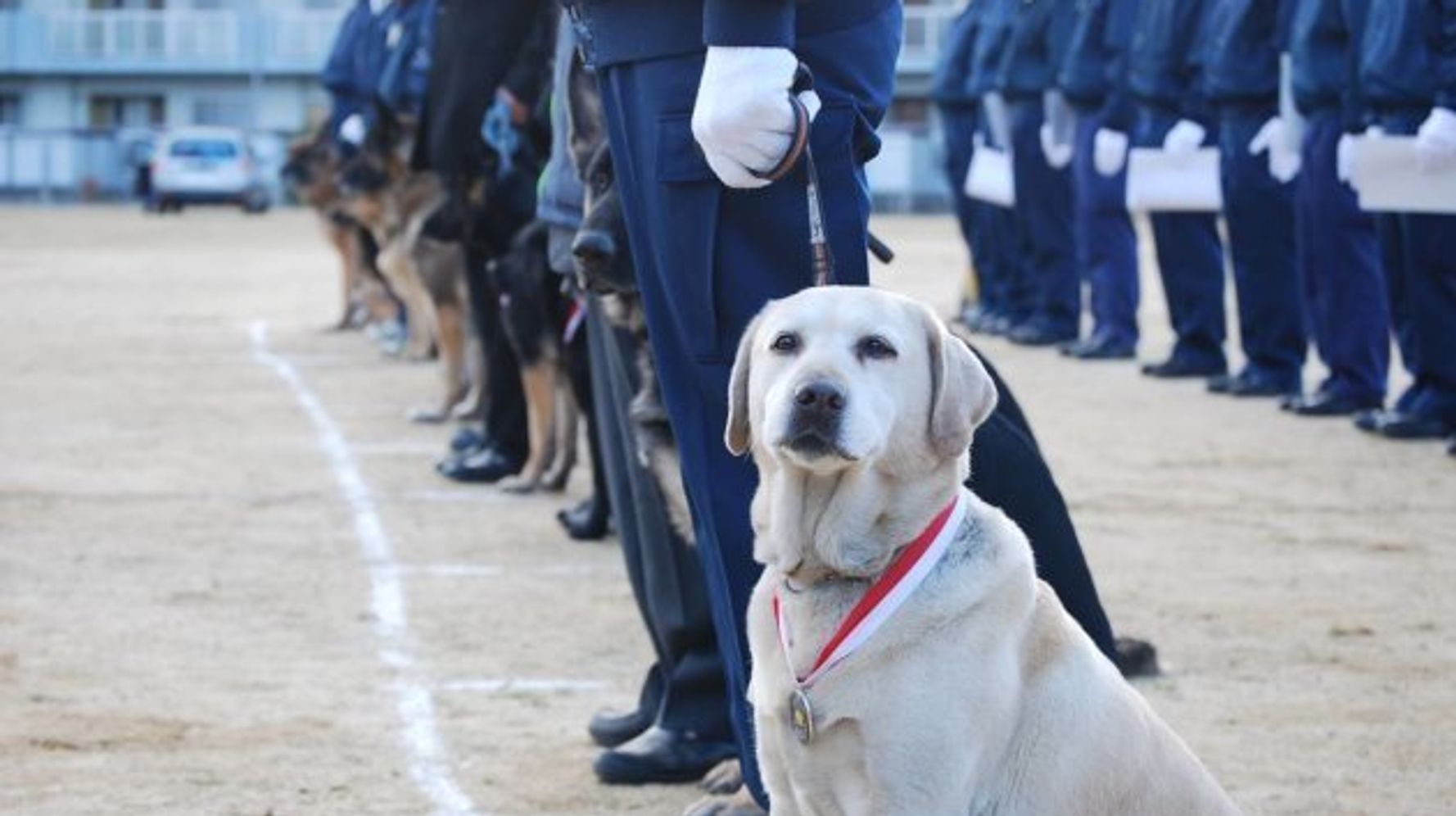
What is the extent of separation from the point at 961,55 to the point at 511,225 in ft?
34.2

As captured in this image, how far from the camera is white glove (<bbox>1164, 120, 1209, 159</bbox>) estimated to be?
16.7 metres

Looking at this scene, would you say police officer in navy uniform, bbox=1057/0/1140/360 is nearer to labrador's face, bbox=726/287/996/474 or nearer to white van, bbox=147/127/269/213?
labrador's face, bbox=726/287/996/474

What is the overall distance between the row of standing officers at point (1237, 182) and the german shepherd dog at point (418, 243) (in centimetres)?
391

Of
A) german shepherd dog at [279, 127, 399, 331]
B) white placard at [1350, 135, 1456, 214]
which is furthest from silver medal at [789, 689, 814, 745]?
german shepherd dog at [279, 127, 399, 331]

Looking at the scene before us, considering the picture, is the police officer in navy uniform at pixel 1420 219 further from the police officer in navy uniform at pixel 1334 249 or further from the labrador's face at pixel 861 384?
the labrador's face at pixel 861 384

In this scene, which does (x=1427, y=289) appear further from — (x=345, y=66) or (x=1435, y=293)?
(x=345, y=66)

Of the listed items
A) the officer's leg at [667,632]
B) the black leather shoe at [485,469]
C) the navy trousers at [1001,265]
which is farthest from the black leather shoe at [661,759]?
the navy trousers at [1001,265]

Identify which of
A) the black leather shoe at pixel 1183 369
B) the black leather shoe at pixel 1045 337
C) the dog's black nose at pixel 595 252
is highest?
the dog's black nose at pixel 595 252

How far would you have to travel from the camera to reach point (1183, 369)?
17188 mm

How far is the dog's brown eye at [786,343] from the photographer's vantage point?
4375mm

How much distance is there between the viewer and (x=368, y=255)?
19484 millimetres

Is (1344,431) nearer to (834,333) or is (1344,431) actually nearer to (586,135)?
(586,135)

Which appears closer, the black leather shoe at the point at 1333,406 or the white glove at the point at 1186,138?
the black leather shoe at the point at 1333,406

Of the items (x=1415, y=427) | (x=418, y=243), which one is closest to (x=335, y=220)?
(x=418, y=243)
